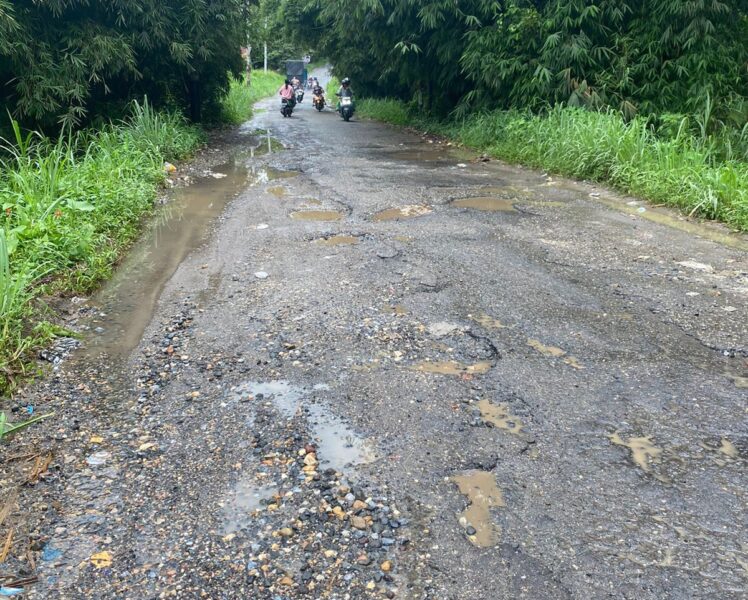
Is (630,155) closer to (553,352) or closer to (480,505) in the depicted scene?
(553,352)

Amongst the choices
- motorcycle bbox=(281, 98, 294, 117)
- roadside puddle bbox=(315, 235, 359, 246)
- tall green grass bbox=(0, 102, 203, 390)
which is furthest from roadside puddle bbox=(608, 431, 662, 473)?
motorcycle bbox=(281, 98, 294, 117)

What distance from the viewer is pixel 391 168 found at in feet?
31.6

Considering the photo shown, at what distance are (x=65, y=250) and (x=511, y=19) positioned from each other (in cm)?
946

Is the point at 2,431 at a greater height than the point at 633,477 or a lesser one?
lesser

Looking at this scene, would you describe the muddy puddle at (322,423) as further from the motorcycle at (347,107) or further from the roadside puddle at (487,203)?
the motorcycle at (347,107)

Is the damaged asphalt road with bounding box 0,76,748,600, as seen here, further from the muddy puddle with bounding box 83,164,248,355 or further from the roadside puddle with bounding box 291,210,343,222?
the roadside puddle with bounding box 291,210,343,222

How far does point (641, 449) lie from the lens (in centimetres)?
259

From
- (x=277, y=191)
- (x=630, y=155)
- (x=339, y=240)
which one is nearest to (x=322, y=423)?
(x=339, y=240)

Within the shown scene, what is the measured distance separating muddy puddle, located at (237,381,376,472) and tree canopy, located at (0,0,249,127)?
7000mm

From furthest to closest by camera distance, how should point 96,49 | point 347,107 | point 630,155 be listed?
point 347,107 < point 96,49 < point 630,155

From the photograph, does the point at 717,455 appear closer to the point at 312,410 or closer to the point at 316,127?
the point at 312,410

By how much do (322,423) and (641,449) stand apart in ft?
4.35

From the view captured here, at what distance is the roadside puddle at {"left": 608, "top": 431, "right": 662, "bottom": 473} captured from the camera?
8.23 feet

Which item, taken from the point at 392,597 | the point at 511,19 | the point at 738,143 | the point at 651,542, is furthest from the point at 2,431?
the point at 511,19
